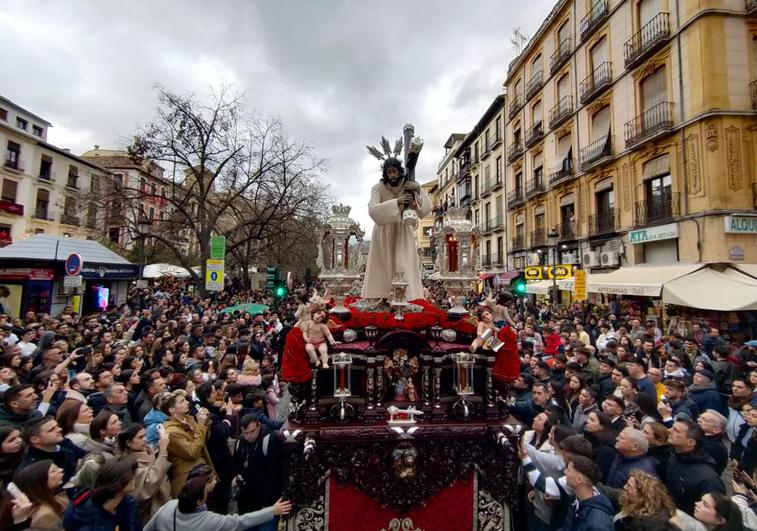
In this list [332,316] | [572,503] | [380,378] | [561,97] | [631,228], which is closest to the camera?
[572,503]

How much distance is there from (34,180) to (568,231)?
131ft

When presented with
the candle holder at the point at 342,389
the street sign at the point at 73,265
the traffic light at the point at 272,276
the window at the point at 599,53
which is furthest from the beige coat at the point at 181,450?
the window at the point at 599,53

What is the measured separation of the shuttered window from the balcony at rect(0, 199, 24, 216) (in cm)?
3922

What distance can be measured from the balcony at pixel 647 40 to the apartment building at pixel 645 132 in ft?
0.17

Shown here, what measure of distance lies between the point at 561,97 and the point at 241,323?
2423 centimetres

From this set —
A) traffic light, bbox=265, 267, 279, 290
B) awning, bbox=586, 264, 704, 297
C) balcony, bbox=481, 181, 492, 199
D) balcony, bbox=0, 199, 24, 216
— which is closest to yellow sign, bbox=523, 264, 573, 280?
awning, bbox=586, 264, 704, 297

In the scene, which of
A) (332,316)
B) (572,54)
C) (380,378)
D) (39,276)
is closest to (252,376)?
(332,316)

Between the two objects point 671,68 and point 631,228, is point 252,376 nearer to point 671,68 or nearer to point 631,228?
point 631,228

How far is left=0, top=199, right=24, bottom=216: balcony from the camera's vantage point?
27.6m

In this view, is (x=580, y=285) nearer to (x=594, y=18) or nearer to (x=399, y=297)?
(x=399, y=297)

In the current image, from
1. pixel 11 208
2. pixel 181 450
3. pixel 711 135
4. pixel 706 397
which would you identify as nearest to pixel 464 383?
pixel 181 450

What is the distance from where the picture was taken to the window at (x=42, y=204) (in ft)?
103

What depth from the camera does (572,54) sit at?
2330 cm

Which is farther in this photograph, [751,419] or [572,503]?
[751,419]
